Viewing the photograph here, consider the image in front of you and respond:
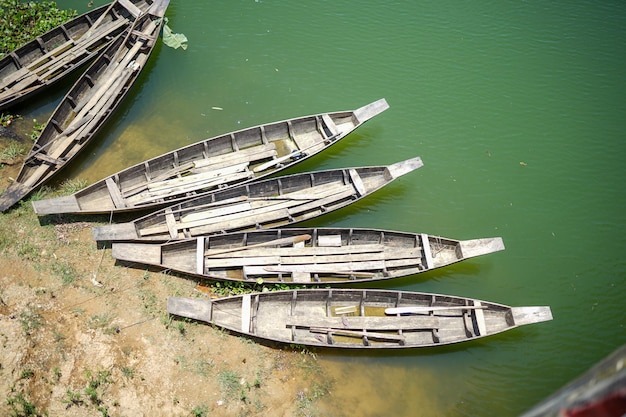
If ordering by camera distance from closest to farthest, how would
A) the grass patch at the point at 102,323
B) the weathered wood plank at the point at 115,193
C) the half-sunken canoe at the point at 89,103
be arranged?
1. the grass patch at the point at 102,323
2. the weathered wood plank at the point at 115,193
3. the half-sunken canoe at the point at 89,103

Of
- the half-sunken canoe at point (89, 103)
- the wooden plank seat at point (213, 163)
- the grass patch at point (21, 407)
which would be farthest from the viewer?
the wooden plank seat at point (213, 163)

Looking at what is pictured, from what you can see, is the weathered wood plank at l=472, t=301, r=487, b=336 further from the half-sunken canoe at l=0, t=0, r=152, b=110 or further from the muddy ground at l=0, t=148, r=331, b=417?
the half-sunken canoe at l=0, t=0, r=152, b=110

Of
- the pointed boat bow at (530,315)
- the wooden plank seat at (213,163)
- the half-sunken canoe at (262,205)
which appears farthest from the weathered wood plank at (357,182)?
the pointed boat bow at (530,315)

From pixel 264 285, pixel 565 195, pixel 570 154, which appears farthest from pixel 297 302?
pixel 570 154

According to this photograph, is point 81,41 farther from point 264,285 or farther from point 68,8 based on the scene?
point 264,285

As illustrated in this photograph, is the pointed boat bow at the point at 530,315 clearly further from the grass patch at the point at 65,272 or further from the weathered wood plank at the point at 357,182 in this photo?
the grass patch at the point at 65,272

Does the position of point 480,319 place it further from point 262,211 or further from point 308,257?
point 262,211

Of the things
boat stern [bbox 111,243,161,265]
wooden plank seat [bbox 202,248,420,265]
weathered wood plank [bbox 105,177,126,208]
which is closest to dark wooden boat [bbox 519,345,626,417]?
wooden plank seat [bbox 202,248,420,265]
